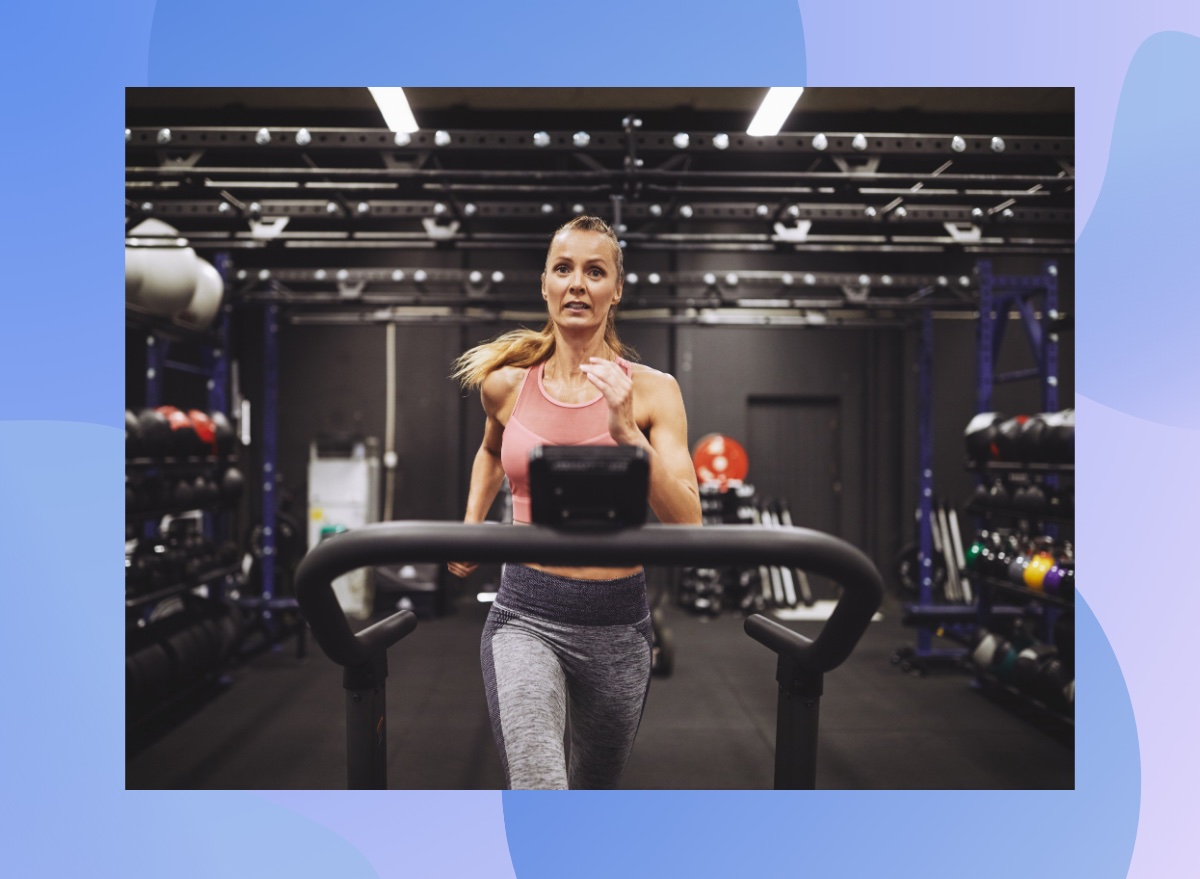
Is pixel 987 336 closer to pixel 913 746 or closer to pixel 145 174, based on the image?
pixel 913 746

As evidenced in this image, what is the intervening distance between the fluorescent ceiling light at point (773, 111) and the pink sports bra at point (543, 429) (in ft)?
5.21

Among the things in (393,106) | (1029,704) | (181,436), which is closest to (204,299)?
(181,436)

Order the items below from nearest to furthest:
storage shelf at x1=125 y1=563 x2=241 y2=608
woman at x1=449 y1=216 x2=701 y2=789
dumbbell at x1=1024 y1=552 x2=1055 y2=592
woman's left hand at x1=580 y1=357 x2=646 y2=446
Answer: woman's left hand at x1=580 y1=357 x2=646 y2=446 → woman at x1=449 y1=216 x2=701 y2=789 → storage shelf at x1=125 y1=563 x2=241 y2=608 → dumbbell at x1=1024 y1=552 x2=1055 y2=592

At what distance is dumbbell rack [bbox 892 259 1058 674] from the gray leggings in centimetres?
399

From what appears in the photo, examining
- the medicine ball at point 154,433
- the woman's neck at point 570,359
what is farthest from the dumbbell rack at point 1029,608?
the medicine ball at point 154,433

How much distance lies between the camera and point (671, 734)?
4039 mm

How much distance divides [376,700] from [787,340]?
25.0 feet

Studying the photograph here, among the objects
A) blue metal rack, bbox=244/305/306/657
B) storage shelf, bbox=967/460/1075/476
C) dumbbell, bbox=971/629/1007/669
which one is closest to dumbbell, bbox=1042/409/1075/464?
storage shelf, bbox=967/460/1075/476

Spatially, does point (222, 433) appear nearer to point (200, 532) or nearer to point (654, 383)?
point (200, 532)

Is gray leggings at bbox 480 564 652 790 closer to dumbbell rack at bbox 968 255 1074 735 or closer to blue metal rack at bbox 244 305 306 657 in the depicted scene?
dumbbell rack at bbox 968 255 1074 735

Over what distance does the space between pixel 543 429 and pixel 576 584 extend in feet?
0.96

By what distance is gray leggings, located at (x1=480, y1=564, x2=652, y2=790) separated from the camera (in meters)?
1.30

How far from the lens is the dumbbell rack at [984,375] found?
15.7 ft
